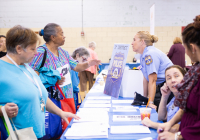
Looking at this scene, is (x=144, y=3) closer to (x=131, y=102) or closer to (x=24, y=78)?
(x=131, y=102)

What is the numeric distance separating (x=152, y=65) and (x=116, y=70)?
46 cm

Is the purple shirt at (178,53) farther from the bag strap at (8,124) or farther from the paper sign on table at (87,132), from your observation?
the bag strap at (8,124)

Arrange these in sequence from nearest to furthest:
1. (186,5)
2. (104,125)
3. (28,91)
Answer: (28,91), (104,125), (186,5)

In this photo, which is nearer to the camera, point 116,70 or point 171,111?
point 171,111

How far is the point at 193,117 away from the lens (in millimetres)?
911

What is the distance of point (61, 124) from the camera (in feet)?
6.26

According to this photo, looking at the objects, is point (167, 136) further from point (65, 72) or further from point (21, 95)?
point (65, 72)

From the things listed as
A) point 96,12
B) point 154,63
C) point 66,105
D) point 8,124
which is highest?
point 96,12

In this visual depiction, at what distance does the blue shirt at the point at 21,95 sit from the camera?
1.08m

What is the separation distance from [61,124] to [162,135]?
46.5 inches

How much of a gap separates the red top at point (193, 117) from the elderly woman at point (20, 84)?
Result: 2.87 ft

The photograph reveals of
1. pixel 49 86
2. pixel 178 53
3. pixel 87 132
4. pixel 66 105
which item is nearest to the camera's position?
pixel 87 132

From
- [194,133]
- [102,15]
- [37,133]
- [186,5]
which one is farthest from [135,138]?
[186,5]

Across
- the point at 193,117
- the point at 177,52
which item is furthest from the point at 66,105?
the point at 177,52
